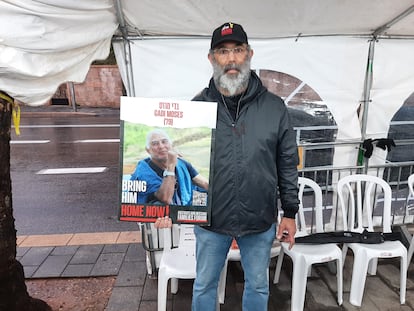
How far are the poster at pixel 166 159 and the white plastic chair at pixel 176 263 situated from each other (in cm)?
69

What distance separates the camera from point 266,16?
2672mm

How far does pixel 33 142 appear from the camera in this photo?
380 inches

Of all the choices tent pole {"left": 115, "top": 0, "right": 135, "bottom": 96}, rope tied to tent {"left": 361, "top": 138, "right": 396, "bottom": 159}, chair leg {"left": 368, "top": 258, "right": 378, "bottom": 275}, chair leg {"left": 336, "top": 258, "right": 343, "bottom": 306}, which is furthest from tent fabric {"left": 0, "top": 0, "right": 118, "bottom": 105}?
chair leg {"left": 368, "top": 258, "right": 378, "bottom": 275}

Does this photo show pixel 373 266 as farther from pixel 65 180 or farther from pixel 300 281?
pixel 65 180

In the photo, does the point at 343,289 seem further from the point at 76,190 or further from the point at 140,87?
the point at 76,190

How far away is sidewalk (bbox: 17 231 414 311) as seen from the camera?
8.78 ft

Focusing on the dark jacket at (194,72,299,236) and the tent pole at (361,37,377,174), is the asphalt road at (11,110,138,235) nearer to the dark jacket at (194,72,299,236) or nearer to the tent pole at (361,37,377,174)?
the dark jacket at (194,72,299,236)

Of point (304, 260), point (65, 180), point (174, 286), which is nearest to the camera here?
point (304, 260)

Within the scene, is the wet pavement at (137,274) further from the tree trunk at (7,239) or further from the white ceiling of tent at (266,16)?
the white ceiling of tent at (266,16)

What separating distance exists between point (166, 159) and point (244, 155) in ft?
1.48

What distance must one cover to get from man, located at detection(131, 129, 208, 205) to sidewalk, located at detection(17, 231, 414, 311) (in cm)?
132

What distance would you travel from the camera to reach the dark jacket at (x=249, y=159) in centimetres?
181

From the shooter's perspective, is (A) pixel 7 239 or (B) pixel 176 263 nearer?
(A) pixel 7 239

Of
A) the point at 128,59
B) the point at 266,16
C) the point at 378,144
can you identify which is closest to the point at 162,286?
the point at 128,59
